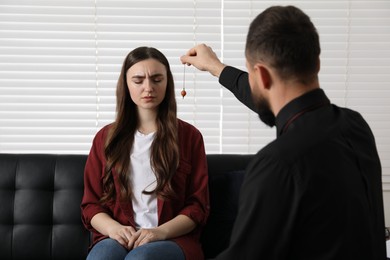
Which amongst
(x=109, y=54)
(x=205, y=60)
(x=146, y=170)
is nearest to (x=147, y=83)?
(x=146, y=170)

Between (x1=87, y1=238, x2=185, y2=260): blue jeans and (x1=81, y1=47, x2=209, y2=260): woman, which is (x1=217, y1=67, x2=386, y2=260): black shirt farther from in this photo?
(x1=81, y1=47, x2=209, y2=260): woman

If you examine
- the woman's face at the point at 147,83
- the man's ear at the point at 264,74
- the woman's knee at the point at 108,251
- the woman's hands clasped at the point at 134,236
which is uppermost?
the man's ear at the point at 264,74

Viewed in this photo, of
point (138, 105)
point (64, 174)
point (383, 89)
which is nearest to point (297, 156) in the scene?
point (138, 105)

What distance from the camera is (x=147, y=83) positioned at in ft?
8.34

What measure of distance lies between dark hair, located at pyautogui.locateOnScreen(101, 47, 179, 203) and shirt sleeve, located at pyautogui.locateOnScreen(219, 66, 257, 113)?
0.78 m

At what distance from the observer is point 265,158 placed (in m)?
1.09

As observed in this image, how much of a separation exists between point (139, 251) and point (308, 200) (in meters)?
1.28

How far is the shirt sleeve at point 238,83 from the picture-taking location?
5.89ft

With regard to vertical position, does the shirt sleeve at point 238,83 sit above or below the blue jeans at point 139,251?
above

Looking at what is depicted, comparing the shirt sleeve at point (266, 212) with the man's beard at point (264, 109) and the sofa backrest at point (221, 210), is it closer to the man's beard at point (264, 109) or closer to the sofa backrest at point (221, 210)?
the man's beard at point (264, 109)

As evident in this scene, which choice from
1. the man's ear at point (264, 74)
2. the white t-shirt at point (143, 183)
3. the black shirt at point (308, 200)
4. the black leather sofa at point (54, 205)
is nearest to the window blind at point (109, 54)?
the black leather sofa at point (54, 205)

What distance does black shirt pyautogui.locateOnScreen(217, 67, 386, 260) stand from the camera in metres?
1.07

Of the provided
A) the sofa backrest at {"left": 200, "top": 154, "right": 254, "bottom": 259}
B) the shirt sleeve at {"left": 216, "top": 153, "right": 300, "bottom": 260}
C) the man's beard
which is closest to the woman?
the sofa backrest at {"left": 200, "top": 154, "right": 254, "bottom": 259}

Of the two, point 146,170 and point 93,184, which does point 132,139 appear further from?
point 93,184
